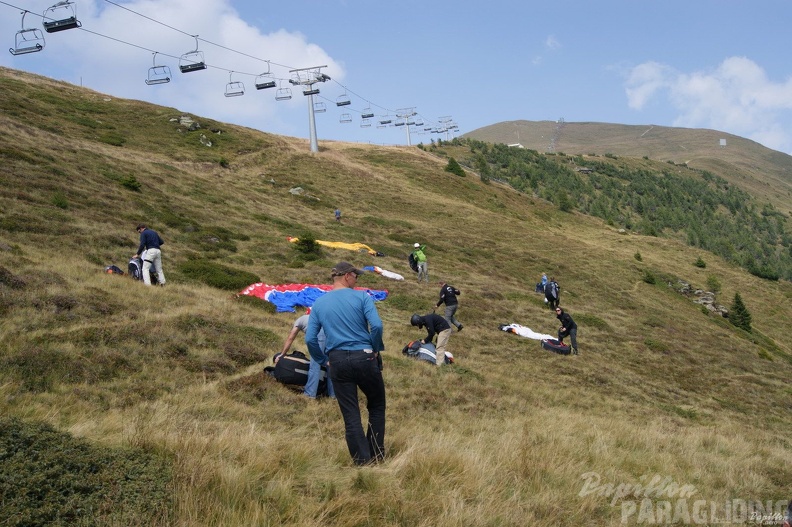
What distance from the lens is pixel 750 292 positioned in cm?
5053

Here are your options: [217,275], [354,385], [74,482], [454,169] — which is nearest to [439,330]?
[354,385]

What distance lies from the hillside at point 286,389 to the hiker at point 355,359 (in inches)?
11.5

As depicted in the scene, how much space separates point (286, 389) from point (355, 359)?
400 cm

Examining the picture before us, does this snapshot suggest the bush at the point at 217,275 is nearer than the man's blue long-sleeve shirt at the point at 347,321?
No

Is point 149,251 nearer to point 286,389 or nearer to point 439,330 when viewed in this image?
point 286,389

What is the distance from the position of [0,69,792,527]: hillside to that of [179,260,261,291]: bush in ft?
0.48

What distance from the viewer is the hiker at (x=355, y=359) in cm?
492

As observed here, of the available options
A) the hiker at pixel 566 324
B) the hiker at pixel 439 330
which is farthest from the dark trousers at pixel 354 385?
the hiker at pixel 566 324

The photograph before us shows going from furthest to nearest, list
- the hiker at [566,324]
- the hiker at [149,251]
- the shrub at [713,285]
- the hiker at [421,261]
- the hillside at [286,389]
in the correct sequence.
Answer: the shrub at [713,285], the hiker at [421,261], the hiker at [566,324], the hiker at [149,251], the hillside at [286,389]

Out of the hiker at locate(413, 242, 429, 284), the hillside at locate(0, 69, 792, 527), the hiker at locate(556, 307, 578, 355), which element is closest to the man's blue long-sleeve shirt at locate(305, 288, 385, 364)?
the hillside at locate(0, 69, 792, 527)

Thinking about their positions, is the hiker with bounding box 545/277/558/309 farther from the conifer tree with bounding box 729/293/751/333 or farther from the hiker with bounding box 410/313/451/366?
the conifer tree with bounding box 729/293/751/333

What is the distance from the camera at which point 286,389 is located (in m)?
8.47

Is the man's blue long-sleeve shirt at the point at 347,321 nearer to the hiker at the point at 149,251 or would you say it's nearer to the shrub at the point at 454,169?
the hiker at the point at 149,251

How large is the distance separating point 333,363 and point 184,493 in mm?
1778
